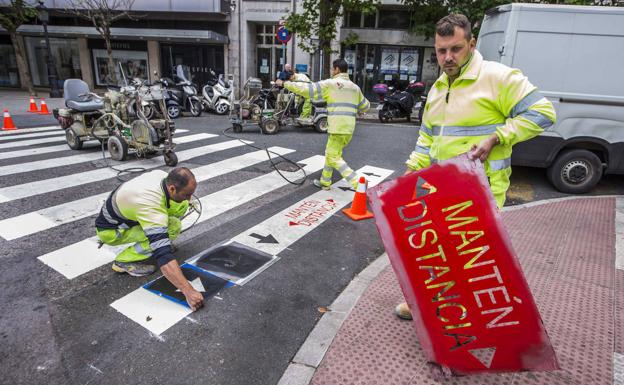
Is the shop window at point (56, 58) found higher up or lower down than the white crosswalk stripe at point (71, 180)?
higher up

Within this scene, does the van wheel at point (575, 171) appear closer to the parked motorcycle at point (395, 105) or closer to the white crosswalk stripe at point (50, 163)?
the parked motorcycle at point (395, 105)

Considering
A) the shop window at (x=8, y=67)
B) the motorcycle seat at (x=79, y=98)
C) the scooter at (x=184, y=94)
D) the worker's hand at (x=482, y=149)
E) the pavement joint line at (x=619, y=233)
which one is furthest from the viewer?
the shop window at (x=8, y=67)

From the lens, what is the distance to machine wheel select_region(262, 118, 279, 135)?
10547mm

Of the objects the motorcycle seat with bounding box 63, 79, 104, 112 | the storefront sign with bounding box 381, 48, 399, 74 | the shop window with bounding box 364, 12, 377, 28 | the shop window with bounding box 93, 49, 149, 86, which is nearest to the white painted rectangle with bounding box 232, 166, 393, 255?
the motorcycle seat with bounding box 63, 79, 104, 112

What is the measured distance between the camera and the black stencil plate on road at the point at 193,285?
3.10 m

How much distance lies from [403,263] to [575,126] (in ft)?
17.9

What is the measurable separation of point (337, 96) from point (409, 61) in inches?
591

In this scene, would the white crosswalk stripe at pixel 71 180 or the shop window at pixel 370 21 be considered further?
the shop window at pixel 370 21

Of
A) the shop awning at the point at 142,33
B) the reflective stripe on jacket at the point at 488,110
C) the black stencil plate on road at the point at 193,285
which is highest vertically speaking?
the shop awning at the point at 142,33

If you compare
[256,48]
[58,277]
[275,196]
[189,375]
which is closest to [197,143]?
[275,196]

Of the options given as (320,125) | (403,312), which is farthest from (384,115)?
(403,312)

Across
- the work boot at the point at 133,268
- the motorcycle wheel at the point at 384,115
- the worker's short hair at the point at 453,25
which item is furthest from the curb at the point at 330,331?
the motorcycle wheel at the point at 384,115

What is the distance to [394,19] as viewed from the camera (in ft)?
62.6

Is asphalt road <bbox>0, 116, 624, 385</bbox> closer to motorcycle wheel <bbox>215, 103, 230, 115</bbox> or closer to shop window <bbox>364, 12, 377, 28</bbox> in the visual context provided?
motorcycle wheel <bbox>215, 103, 230, 115</bbox>
